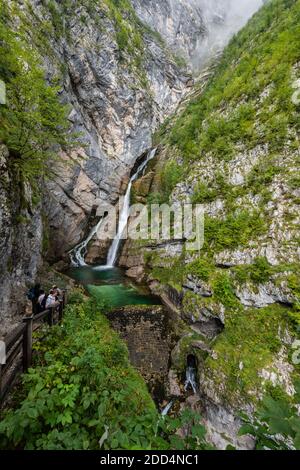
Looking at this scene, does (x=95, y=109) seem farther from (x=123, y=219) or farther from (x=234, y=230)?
(x=234, y=230)

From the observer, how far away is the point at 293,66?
12.2 meters

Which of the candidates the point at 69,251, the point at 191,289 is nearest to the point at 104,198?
the point at 69,251

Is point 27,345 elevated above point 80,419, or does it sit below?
above

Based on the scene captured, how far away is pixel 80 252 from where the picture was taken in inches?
712

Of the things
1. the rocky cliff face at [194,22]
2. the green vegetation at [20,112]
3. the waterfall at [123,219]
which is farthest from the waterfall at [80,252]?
the rocky cliff face at [194,22]

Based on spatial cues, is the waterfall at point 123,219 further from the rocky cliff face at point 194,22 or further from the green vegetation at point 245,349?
the rocky cliff face at point 194,22

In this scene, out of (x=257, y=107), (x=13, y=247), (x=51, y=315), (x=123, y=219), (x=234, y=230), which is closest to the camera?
(x=51, y=315)

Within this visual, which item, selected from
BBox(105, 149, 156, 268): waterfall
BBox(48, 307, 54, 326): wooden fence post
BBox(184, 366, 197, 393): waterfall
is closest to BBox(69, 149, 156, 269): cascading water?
BBox(105, 149, 156, 268): waterfall

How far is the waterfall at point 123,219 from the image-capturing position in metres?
18.0

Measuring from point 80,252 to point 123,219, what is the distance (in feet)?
15.5

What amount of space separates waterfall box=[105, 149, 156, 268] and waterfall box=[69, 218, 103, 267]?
1.98 metres

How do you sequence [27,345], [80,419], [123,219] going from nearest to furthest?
1. [80,419]
2. [27,345]
3. [123,219]

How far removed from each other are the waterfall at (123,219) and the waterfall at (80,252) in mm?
1982

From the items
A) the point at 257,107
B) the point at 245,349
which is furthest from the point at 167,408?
the point at 257,107
